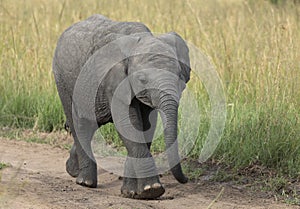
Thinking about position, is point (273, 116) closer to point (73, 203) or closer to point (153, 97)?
point (153, 97)

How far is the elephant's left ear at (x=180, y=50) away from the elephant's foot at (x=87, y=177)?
1.30m

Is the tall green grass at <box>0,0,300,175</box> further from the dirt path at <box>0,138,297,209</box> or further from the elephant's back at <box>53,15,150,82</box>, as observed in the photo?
the elephant's back at <box>53,15,150,82</box>

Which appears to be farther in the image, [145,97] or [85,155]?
[85,155]

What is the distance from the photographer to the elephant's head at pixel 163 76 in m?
4.64

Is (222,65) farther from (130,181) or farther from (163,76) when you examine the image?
(163,76)

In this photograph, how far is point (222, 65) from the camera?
7.72 m

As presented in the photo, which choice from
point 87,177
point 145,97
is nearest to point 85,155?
point 87,177

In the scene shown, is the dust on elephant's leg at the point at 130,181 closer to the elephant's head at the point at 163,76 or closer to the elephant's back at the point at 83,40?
the elephant's head at the point at 163,76

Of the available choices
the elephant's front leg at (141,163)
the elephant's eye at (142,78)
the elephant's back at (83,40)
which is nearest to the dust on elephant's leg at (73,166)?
the elephant's back at (83,40)

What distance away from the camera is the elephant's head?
15.2 ft

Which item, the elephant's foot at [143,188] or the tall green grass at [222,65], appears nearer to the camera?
the elephant's foot at [143,188]

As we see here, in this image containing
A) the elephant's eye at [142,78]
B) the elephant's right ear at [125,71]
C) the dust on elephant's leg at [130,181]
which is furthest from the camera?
the dust on elephant's leg at [130,181]

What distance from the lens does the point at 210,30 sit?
8805 mm

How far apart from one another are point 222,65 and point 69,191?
2994 mm
